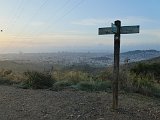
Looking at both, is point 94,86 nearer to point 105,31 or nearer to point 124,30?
point 105,31

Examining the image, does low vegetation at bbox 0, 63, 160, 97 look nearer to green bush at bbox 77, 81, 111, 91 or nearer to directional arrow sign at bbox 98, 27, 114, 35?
green bush at bbox 77, 81, 111, 91

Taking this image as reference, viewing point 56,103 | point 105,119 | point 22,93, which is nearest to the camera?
point 105,119

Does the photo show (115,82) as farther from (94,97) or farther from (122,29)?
(94,97)

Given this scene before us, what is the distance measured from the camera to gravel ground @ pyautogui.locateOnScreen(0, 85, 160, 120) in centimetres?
1210

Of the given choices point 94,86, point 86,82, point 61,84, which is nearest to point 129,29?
point 94,86

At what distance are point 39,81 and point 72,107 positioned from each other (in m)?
6.73

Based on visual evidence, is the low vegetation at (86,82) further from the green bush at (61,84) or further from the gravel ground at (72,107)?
the gravel ground at (72,107)

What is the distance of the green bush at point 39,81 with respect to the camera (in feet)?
65.6

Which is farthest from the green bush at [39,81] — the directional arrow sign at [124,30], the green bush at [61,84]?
the directional arrow sign at [124,30]

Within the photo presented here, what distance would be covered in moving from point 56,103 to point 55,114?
1757 millimetres

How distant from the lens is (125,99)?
48.6ft

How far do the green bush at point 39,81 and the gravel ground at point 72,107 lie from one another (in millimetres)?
2847

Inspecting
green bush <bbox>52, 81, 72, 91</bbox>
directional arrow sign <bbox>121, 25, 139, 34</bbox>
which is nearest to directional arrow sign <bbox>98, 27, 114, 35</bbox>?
directional arrow sign <bbox>121, 25, 139, 34</bbox>

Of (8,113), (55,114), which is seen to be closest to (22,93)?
(8,113)
